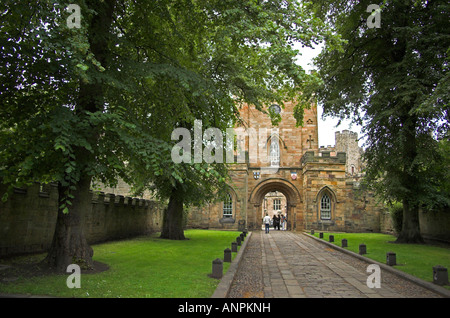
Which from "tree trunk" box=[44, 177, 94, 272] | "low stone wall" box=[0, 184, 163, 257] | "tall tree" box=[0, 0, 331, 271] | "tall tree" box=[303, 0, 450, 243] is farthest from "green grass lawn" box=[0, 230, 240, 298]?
"tall tree" box=[303, 0, 450, 243]

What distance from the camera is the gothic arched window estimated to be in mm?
33312

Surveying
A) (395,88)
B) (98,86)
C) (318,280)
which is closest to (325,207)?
(395,88)

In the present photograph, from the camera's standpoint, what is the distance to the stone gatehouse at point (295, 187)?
29.1 m

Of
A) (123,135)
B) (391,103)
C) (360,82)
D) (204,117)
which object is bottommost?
(123,135)

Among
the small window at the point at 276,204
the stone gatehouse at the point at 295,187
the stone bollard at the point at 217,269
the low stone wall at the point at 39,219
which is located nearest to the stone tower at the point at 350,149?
the small window at the point at 276,204

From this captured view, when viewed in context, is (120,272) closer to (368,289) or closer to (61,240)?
(61,240)

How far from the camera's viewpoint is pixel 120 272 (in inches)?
314

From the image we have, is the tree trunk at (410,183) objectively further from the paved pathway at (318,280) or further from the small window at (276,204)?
the small window at (276,204)

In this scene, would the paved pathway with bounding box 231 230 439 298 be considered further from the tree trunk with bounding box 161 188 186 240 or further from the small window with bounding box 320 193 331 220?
the small window with bounding box 320 193 331 220

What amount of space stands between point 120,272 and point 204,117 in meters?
4.86

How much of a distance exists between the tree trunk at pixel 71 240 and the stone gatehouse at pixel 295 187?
19.3 meters
